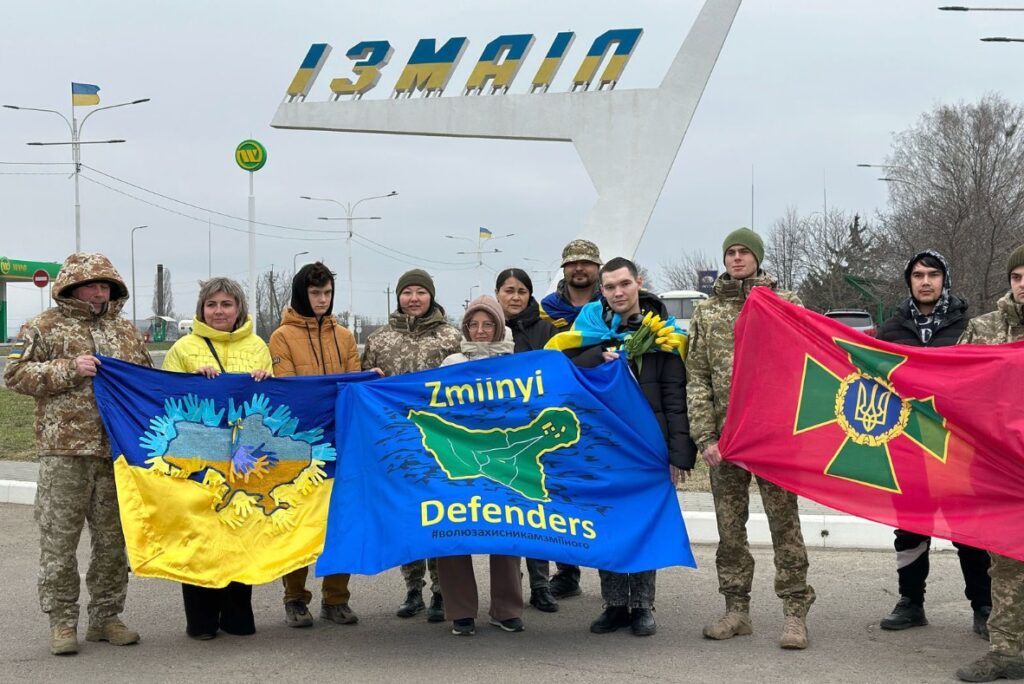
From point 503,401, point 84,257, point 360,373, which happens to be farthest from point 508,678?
point 84,257

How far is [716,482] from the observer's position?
20.5 feet

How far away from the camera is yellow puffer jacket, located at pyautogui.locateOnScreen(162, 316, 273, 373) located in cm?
647

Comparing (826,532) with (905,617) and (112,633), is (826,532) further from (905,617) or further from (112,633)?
(112,633)

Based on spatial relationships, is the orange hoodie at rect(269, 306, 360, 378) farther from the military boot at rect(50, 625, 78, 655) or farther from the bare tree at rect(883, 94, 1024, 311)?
the bare tree at rect(883, 94, 1024, 311)

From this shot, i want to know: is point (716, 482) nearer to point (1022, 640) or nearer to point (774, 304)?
point (774, 304)

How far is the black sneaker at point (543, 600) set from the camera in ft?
22.9

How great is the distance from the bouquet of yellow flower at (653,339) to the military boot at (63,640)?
10.9 feet

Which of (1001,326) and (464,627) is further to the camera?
(464,627)

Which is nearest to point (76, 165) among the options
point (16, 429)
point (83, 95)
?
point (83, 95)

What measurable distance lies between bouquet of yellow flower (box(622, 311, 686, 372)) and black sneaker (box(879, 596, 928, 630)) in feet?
6.22

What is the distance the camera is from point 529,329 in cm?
717

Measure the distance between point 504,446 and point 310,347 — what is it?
1.41 meters

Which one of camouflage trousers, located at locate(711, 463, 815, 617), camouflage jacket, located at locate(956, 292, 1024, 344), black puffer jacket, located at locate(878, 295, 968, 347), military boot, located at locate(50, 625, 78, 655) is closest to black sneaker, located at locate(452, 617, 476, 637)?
camouflage trousers, located at locate(711, 463, 815, 617)

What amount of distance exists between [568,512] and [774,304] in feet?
5.14
